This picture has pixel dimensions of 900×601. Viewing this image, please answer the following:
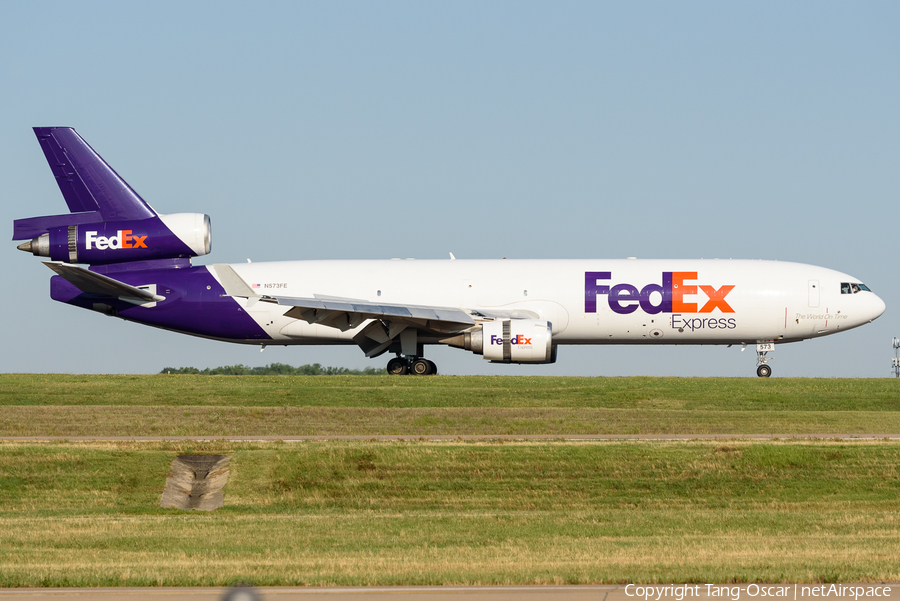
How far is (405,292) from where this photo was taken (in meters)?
40.3

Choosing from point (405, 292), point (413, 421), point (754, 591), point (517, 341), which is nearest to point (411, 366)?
point (405, 292)

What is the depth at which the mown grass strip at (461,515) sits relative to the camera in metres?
13.2

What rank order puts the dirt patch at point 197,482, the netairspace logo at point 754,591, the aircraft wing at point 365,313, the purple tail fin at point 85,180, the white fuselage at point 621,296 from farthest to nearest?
1. the purple tail fin at point 85,180
2. the white fuselage at point 621,296
3. the aircraft wing at point 365,313
4. the dirt patch at point 197,482
5. the netairspace logo at point 754,591

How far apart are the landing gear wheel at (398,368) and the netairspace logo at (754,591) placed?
28.2 meters

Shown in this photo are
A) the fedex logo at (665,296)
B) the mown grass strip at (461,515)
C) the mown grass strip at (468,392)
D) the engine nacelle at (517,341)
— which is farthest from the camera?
the fedex logo at (665,296)

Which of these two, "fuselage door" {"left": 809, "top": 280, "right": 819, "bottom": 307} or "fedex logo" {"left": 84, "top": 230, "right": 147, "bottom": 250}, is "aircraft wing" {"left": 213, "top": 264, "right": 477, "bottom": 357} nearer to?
"fedex logo" {"left": 84, "top": 230, "right": 147, "bottom": 250}

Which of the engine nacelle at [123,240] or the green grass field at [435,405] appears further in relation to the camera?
the engine nacelle at [123,240]

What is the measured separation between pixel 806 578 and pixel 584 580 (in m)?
2.61

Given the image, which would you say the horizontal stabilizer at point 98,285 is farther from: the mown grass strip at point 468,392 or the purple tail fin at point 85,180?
the mown grass strip at point 468,392

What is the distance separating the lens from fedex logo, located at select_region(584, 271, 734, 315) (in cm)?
3903

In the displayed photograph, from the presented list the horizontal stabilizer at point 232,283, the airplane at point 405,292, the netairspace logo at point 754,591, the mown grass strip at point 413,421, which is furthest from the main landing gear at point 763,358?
the netairspace logo at point 754,591

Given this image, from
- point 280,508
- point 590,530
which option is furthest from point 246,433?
point 590,530

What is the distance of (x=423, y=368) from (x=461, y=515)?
20546 mm

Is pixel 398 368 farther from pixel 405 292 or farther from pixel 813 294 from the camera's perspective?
pixel 813 294
